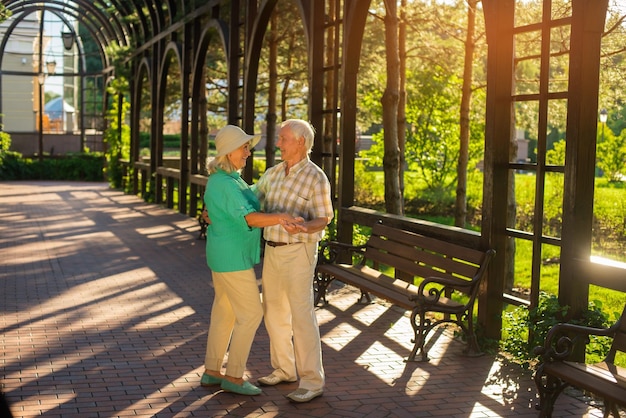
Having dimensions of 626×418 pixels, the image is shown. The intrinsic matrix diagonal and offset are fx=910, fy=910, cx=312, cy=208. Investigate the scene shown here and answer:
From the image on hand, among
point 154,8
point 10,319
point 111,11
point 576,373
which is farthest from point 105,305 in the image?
point 111,11

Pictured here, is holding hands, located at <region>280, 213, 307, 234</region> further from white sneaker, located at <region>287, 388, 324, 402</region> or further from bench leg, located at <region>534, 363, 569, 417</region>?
bench leg, located at <region>534, 363, 569, 417</region>

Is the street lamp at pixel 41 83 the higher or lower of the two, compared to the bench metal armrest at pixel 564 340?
higher

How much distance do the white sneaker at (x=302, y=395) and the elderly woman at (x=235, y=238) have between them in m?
0.27

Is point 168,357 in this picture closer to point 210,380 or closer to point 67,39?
point 210,380

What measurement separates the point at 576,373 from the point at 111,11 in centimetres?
2652

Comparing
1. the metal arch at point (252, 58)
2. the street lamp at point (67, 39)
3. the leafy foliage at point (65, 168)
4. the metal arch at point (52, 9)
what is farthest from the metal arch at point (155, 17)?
the metal arch at point (52, 9)

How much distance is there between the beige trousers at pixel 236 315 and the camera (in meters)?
5.63

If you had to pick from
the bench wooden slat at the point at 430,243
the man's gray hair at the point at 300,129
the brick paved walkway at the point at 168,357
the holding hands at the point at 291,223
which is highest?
the man's gray hair at the point at 300,129

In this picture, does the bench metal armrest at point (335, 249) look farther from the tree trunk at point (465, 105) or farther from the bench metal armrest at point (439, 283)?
the tree trunk at point (465, 105)

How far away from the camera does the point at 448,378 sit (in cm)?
633

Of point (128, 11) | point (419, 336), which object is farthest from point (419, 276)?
point (128, 11)

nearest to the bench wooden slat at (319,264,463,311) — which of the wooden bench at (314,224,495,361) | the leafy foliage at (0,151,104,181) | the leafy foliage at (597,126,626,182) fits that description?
the wooden bench at (314,224,495,361)

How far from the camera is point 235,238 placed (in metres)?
5.57

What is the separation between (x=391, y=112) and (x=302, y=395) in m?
6.73
